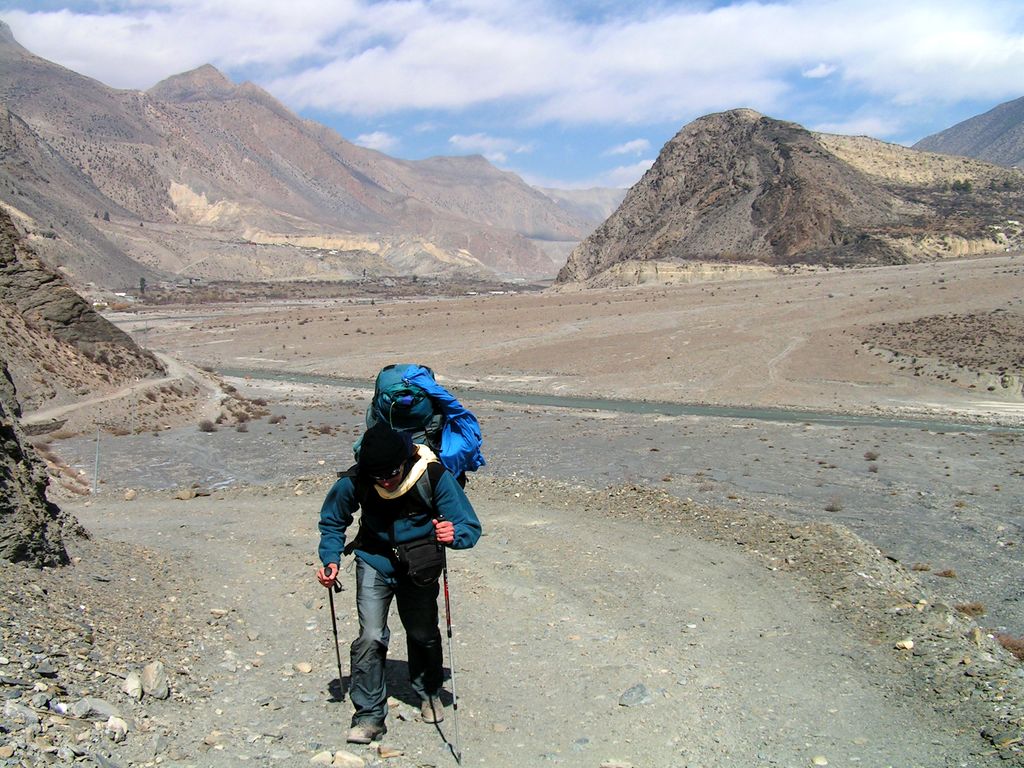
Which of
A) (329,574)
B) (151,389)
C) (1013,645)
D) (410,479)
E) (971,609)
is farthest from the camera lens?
(151,389)

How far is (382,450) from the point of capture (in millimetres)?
4930

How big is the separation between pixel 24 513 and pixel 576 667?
452 centimetres

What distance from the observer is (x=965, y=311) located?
5253cm

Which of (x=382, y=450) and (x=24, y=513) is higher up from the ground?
(x=382, y=450)

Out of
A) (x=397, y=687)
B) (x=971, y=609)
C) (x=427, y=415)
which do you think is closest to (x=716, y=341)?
(x=971, y=609)

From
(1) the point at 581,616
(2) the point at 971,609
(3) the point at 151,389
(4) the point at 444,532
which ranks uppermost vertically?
(4) the point at 444,532

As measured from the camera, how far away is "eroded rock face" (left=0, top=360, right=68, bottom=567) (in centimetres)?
668

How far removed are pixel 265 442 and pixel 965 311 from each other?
147 feet

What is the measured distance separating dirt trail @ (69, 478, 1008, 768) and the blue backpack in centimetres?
169

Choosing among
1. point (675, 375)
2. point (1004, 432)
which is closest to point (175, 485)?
point (1004, 432)

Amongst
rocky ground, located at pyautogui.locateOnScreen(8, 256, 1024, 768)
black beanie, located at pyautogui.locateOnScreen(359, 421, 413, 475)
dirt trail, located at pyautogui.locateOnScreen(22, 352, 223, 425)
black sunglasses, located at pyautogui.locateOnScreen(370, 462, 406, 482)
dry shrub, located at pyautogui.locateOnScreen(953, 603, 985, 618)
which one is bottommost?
dry shrub, located at pyautogui.locateOnScreen(953, 603, 985, 618)

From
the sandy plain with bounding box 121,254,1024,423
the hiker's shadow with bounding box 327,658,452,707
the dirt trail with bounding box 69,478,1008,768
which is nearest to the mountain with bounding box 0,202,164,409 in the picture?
the dirt trail with bounding box 69,478,1008,768

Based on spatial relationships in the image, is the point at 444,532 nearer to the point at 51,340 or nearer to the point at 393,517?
the point at 393,517

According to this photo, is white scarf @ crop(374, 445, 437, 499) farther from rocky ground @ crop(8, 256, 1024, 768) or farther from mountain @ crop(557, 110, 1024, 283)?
mountain @ crop(557, 110, 1024, 283)
